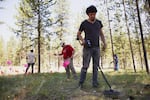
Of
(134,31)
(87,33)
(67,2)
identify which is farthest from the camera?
(67,2)

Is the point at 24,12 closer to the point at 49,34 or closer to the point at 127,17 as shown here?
the point at 49,34

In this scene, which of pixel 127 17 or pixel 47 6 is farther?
pixel 127 17

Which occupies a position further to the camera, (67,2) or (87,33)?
(67,2)

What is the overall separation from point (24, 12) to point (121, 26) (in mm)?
15619

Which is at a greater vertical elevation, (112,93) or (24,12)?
(24,12)

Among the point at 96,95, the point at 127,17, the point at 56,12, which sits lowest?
the point at 96,95

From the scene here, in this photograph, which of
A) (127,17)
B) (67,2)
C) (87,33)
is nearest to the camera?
(87,33)

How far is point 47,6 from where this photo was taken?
27812 mm

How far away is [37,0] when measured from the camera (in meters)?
27.2

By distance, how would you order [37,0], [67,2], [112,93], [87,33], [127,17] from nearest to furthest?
1. [112,93]
2. [87,33]
3. [37,0]
4. [127,17]
5. [67,2]

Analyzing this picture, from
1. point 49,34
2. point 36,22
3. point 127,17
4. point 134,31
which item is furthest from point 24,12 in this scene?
point 134,31

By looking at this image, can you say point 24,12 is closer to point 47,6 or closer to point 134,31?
point 47,6

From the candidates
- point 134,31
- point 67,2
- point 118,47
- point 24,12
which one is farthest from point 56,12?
point 24,12

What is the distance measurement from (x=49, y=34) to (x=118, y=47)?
69.6ft
